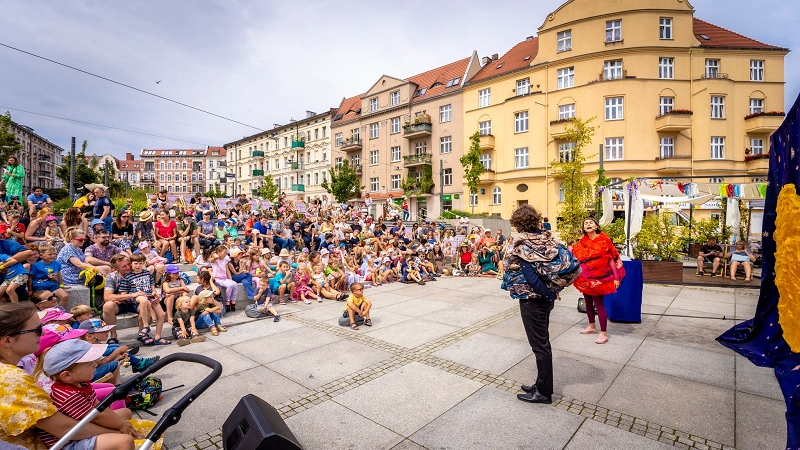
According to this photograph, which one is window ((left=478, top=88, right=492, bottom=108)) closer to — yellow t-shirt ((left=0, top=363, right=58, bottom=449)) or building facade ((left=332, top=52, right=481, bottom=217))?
building facade ((left=332, top=52, right=481, bottom=217))

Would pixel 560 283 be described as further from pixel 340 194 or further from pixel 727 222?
pixel 340 194

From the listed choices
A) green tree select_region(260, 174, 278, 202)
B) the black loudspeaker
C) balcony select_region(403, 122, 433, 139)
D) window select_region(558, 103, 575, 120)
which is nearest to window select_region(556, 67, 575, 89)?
window select_region(558, 103, 575, 120)

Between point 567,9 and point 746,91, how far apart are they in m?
14.1

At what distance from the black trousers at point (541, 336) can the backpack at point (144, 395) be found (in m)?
3.92

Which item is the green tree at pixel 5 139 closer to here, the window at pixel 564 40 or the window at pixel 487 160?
the window at pixel 487 160

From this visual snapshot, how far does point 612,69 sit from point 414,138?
19.0m

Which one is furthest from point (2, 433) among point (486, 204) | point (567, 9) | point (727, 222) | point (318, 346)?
point (567, 9)

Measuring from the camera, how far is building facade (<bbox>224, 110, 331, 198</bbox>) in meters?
51.2

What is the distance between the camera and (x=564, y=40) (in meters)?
29.9

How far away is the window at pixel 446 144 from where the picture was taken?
3744 centimetres

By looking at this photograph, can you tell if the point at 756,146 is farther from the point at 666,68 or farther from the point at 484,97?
the point at 484,97

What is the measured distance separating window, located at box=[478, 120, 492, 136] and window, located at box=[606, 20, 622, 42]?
1075cm

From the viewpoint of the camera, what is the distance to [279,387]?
4.34m

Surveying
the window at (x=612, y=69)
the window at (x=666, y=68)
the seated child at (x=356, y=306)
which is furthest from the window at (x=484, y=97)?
the seated child at (x=356, y=306)
